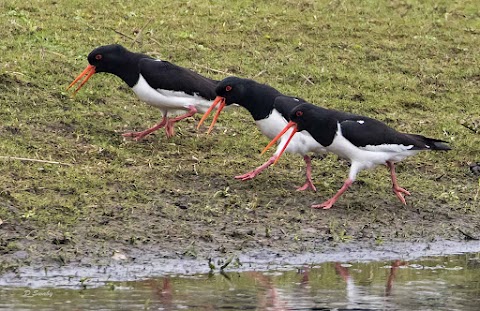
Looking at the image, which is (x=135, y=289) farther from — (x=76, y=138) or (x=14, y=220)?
(x=76, y=138)

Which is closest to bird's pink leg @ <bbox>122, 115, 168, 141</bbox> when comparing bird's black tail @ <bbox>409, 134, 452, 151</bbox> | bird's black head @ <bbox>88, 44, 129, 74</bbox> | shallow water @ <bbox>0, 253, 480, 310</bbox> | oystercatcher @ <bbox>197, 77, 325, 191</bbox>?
oystercatcher @ <bbox>197, 77, 325, 191</bbox>

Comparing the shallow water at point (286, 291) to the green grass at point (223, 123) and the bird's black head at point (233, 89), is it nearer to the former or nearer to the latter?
the green grass at point (223, 123)

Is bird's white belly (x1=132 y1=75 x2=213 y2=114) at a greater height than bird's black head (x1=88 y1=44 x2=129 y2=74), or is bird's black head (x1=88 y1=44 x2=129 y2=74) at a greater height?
bird's black head (x1=88 y1=44 x2=129 y2=74)

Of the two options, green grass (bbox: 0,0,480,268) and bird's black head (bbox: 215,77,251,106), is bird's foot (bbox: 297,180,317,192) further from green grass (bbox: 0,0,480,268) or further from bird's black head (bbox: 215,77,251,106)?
bird's black head (bbox: 215,77,251,106)

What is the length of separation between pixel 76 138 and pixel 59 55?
2.24 m

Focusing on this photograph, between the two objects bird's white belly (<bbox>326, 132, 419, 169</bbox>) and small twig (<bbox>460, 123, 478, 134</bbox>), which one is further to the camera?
small twig (<bbox>460, 123, 478, 134</bbox>)

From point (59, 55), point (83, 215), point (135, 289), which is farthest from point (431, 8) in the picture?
point (135, 289)

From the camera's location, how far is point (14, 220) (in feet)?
33.7

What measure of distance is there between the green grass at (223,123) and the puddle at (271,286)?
1.40 feet

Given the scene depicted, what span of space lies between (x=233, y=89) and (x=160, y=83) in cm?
86

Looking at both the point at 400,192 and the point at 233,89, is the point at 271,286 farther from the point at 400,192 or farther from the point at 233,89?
the point at 233,89

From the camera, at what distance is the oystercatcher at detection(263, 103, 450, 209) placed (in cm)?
1164

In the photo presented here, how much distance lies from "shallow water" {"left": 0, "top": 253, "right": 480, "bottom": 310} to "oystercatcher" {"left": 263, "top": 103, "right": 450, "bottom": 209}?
1.54 meters

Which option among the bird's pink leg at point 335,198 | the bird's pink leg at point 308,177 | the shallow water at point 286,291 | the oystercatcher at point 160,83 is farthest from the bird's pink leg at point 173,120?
the shallow water at point 286,291
